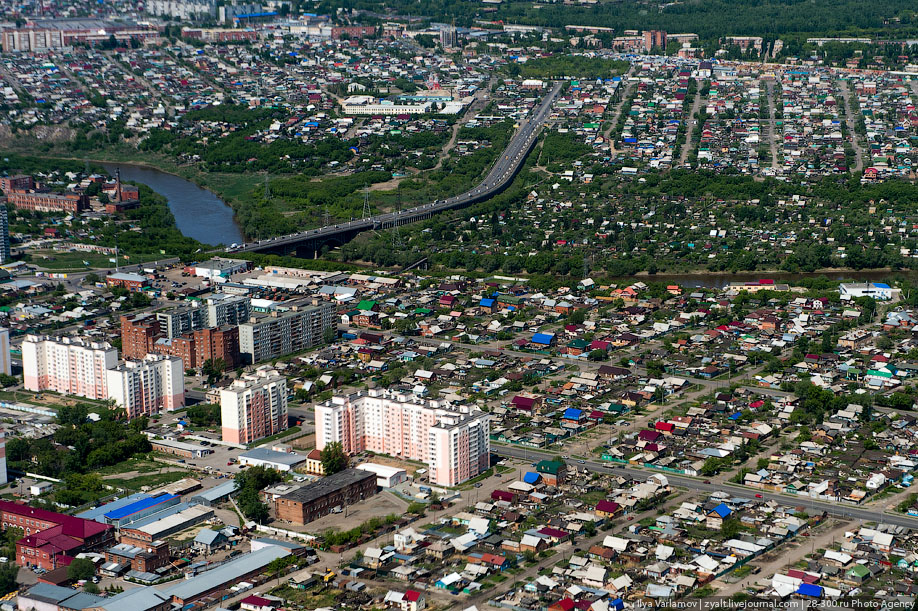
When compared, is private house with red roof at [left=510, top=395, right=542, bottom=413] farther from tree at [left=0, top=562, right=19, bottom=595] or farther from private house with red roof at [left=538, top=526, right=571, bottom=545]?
tree at [left=0, top=562, right=19, bottom=595]

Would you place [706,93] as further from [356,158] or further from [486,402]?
[486,402]

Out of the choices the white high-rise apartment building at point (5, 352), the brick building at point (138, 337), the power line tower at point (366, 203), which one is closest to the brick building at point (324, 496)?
the brick building at point (138, 337)

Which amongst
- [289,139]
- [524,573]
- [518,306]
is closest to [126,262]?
[518,306]

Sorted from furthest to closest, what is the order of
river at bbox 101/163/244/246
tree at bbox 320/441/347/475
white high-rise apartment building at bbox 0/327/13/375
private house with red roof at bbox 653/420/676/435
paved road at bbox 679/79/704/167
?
paved road at bbox 679/79/704/167
river at bbox 101/163/244/246
white high-rise apartment building at bbox 0/327/13/375
private house with red roof at bbox 653/420/676/435
tree at bbox 320/441/347/475

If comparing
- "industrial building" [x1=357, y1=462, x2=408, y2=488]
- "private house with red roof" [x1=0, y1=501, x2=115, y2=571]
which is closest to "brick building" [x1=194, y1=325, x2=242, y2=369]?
"industrial building" [x1=357, y1=462, x2=408, y2=488]

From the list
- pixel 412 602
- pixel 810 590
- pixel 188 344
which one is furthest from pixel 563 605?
pixel 188 344

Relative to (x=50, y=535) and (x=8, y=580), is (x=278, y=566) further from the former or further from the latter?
(x=8, y=580)
